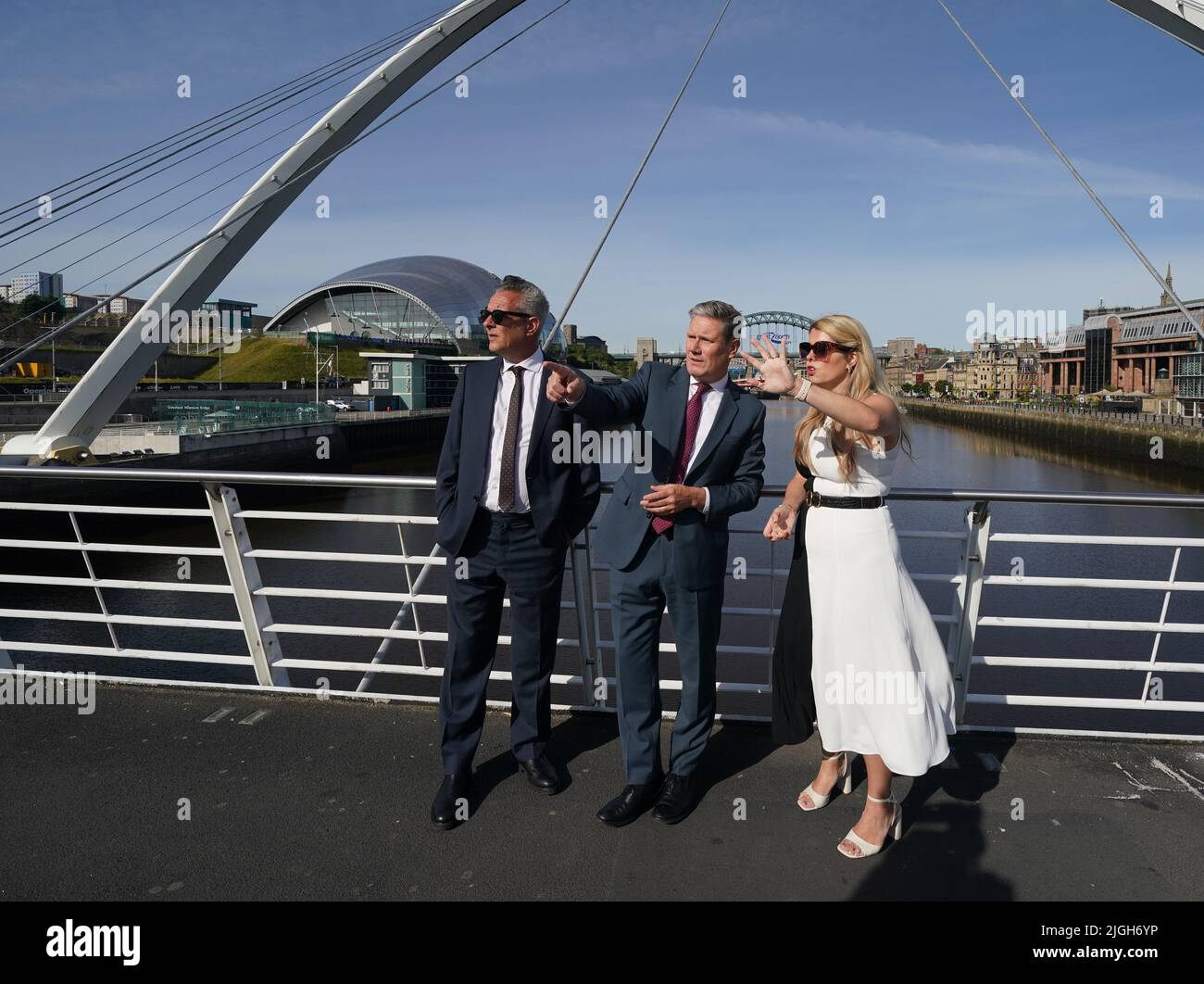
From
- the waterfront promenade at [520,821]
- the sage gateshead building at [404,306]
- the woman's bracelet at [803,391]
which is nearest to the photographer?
the woman's bracelet at [803,391]

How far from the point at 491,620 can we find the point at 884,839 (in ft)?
4.90

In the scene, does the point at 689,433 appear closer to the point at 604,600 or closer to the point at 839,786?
the point at 839,786

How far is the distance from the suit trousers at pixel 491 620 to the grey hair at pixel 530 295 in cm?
71

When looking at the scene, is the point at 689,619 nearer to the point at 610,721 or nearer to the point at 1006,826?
the point at 610,721

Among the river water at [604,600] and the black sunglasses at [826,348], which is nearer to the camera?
the black sunglasses at [826,348]

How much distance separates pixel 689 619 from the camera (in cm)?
282

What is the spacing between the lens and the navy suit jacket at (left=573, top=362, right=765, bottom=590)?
2.76m

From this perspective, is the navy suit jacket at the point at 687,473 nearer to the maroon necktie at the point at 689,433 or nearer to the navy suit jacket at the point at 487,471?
the maroon necktie at the point at 689,433

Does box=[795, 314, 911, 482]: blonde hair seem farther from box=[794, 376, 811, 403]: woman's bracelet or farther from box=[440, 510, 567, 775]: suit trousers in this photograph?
box=[440, 510, 567, 775]: suit trousers

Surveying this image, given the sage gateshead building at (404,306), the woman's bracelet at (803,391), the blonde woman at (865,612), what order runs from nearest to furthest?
the woman's bracelet at (803,391) < the blonde woman at (865,612) < the sage gateshead building at (404,306)
